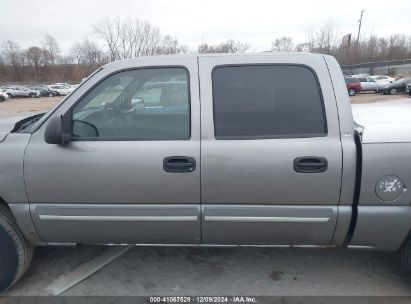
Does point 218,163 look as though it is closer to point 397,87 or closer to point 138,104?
point 138,104

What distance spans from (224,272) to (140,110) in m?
1.60

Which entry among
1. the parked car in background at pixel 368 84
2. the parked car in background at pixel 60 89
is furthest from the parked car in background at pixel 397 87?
the parked car in background at pixel 60 89

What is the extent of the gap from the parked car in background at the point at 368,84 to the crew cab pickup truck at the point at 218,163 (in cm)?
3221

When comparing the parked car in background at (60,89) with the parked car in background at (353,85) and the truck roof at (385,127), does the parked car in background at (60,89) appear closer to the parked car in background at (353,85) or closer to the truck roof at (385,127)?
the parked car in background at (353,85)

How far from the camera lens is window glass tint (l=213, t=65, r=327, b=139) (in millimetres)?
2242

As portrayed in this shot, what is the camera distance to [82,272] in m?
2.86

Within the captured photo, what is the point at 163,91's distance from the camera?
2475mm

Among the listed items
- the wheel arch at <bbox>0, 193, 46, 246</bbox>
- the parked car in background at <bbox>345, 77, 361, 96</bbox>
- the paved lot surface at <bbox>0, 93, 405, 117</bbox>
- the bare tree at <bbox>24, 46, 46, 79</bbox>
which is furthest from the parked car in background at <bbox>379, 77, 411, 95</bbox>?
the bare tree at <bbox>24, 46, 46, 79</bbox>

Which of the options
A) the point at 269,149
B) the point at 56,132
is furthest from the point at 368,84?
the point at 56,132

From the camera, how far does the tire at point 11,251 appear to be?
247 centimetres

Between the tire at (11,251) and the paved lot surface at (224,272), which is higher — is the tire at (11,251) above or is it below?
above

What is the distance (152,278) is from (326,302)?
1441 mm

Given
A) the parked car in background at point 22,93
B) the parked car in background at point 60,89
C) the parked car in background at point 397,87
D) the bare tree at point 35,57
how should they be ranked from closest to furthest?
1. the parked car in background at point 397,87
2. the parked car in background at point 22,93
3. the parked car in background at point 60,89
4. the bare tree at point 35,57

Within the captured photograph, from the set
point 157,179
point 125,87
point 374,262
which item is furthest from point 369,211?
point 125,87
